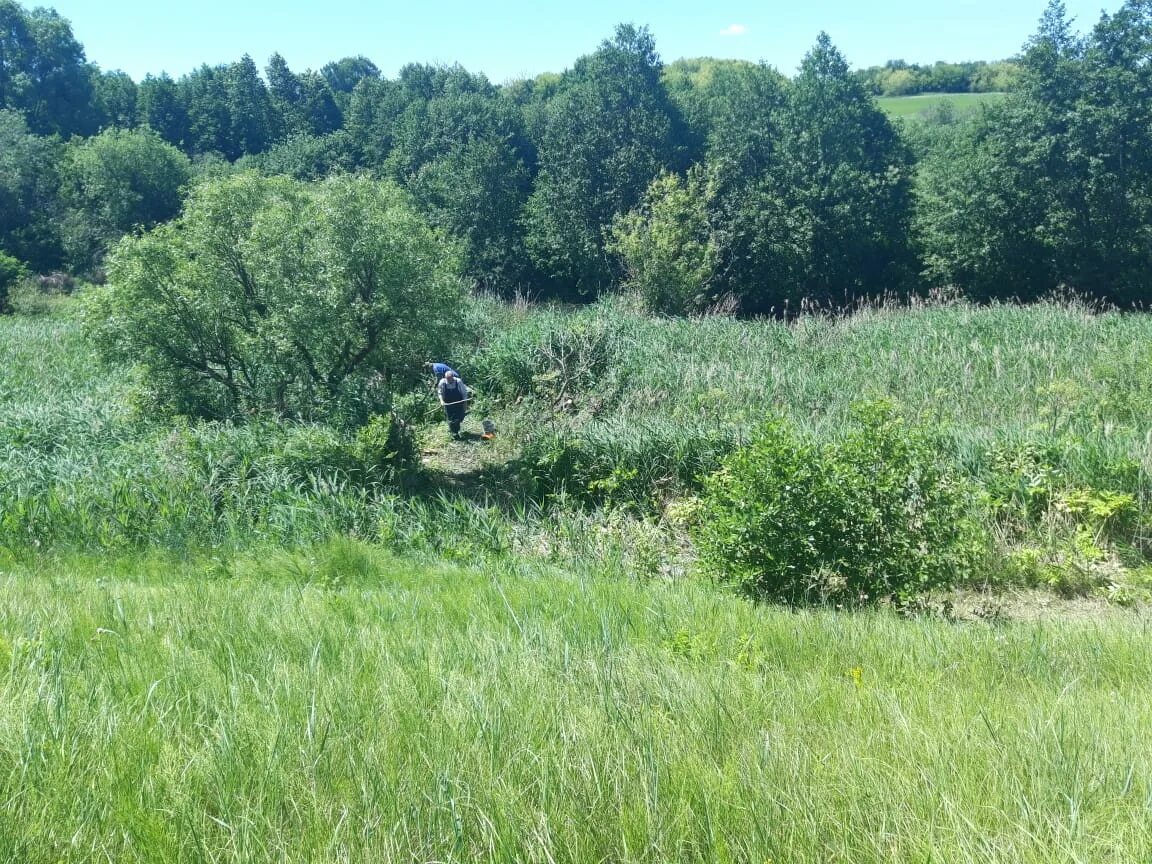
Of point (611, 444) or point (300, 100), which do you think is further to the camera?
point (300, 100)

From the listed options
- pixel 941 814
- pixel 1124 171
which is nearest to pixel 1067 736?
pixel 941 814

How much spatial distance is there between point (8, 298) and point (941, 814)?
43.6 metres

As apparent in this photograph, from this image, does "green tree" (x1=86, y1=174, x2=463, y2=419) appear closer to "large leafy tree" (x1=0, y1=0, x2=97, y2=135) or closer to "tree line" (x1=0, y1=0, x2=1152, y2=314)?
"tree line" (x1=0, y1=0, x2=1152, y2=314)

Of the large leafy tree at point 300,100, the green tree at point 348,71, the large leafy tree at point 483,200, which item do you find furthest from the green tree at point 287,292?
the green tree at point 348,71

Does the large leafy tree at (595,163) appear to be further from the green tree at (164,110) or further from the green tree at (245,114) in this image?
the green tree at (164,110)

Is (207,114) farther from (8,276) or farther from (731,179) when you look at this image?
(731,179)

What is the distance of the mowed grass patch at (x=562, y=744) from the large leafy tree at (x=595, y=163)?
3037 cm

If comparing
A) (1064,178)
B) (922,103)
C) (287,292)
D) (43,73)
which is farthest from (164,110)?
(922,103)

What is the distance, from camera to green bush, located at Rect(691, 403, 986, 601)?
5.37 m

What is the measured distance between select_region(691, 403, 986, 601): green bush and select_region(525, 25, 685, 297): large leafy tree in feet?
92.2

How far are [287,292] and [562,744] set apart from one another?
8914 millimetres

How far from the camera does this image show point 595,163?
35.2 m

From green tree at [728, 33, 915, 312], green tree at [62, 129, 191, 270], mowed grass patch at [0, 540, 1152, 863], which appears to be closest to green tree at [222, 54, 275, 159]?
green tree at [62, 129, 191, 270]

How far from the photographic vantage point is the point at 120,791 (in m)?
2.08
